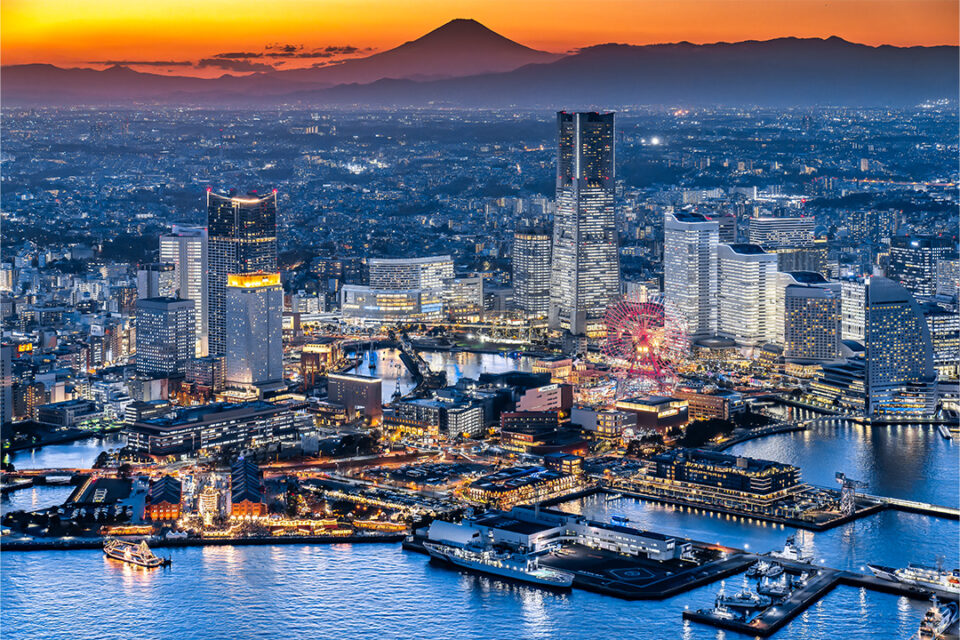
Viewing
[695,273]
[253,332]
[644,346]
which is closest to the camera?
[253,332]

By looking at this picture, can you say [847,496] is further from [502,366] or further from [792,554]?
[502,366]

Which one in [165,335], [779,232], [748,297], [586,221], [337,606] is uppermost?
[586,221]

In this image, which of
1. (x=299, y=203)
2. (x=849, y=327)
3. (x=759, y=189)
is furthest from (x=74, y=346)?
(x=759, y=189)

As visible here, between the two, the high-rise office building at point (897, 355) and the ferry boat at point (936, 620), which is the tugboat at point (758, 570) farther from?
the high-rise office building at point (897, 355)

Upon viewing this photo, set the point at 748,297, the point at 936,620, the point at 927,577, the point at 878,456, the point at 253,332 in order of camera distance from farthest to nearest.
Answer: the point at 748,297
the point at 253,332
the point at 878,456
the point at 927,577
the point at 936,620

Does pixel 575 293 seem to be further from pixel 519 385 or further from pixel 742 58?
pixel 742 58

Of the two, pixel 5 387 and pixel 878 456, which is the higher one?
pixel 5 387

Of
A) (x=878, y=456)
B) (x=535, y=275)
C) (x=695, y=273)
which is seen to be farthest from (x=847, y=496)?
(x=535, y=275)

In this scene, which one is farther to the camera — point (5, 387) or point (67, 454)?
point (5, 387)
